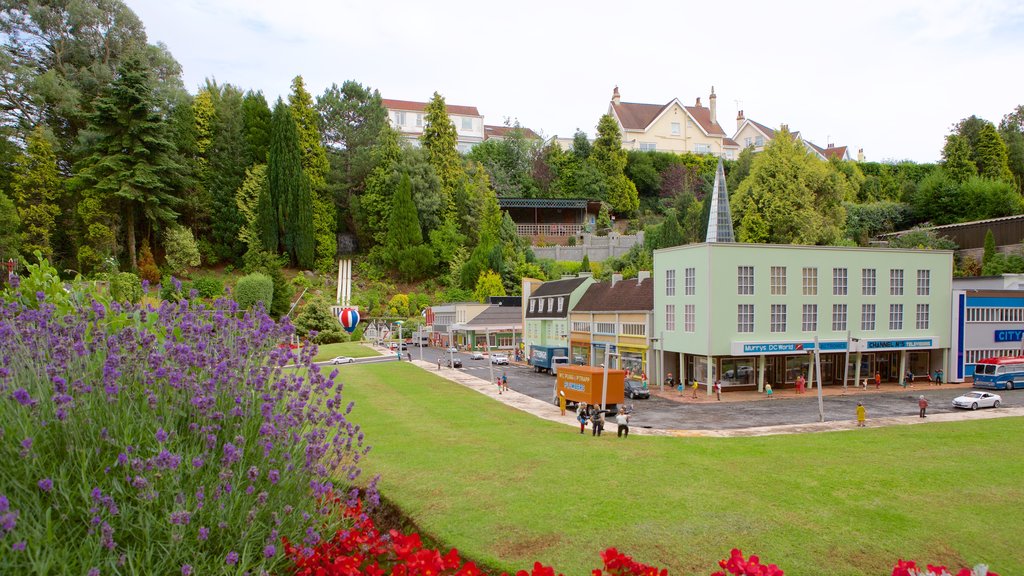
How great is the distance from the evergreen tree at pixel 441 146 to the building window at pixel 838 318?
45.9 metres

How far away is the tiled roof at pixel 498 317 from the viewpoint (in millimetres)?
62875

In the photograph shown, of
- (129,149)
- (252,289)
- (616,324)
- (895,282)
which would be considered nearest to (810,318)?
(895,282)

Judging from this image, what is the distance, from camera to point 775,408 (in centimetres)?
2969

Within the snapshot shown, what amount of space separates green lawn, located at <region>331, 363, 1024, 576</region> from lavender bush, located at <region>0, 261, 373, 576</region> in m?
4.26

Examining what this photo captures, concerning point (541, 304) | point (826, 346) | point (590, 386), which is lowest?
point (590, 386)

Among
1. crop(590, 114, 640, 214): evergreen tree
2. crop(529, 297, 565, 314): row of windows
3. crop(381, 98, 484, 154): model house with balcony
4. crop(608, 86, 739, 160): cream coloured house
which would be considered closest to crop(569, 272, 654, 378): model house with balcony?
crop(529, 297, 565, 314): row of windows

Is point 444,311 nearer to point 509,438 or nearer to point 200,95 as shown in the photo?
point 200,95

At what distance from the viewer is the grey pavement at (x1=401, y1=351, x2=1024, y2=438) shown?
950 inches

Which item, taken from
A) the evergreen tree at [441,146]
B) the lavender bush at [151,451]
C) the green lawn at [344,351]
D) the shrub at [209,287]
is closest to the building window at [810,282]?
the green lawn at [344,351]

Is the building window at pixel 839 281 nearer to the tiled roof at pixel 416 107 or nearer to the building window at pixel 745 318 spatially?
the building window at pixel 745 318

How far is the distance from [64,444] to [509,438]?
14138 mm

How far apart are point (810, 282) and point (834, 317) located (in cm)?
271

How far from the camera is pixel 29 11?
59031 millimetres

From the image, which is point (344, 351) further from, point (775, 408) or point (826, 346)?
point (826, 346)
